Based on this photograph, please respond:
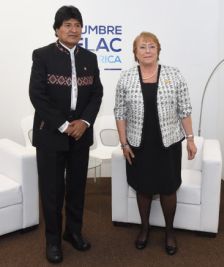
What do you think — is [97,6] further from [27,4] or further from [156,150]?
[156,150]

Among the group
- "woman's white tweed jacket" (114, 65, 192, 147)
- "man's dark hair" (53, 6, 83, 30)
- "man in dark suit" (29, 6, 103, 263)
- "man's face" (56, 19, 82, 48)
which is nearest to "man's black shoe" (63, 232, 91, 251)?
"man in dark suit" (29, 6, 103, 263)

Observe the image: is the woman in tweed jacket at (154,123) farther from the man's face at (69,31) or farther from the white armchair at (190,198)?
the man's face at (69,31)

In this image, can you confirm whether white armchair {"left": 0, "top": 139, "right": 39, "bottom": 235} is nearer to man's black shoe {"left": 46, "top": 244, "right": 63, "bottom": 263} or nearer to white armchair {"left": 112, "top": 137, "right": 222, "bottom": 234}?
man's black shoe {"left": 46, "top": 244, "right": 63, "bottom": 263}

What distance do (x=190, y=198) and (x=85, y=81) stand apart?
3.98 ft

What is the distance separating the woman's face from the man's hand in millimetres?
574

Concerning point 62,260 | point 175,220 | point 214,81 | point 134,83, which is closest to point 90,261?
point 62,260

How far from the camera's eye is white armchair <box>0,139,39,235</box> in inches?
117

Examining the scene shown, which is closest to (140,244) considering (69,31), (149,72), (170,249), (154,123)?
(170,249)

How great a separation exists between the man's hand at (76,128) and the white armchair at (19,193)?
67 centimetres

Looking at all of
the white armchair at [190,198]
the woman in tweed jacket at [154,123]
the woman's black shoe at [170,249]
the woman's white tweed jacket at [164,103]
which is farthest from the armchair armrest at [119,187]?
the woman's black shoe at [170,249]

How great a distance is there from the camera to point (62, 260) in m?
2.70

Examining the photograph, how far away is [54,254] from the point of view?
2.68 meters

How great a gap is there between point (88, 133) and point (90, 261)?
87 centimetres

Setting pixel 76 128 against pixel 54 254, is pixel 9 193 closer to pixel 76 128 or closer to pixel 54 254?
pixel 54 254
